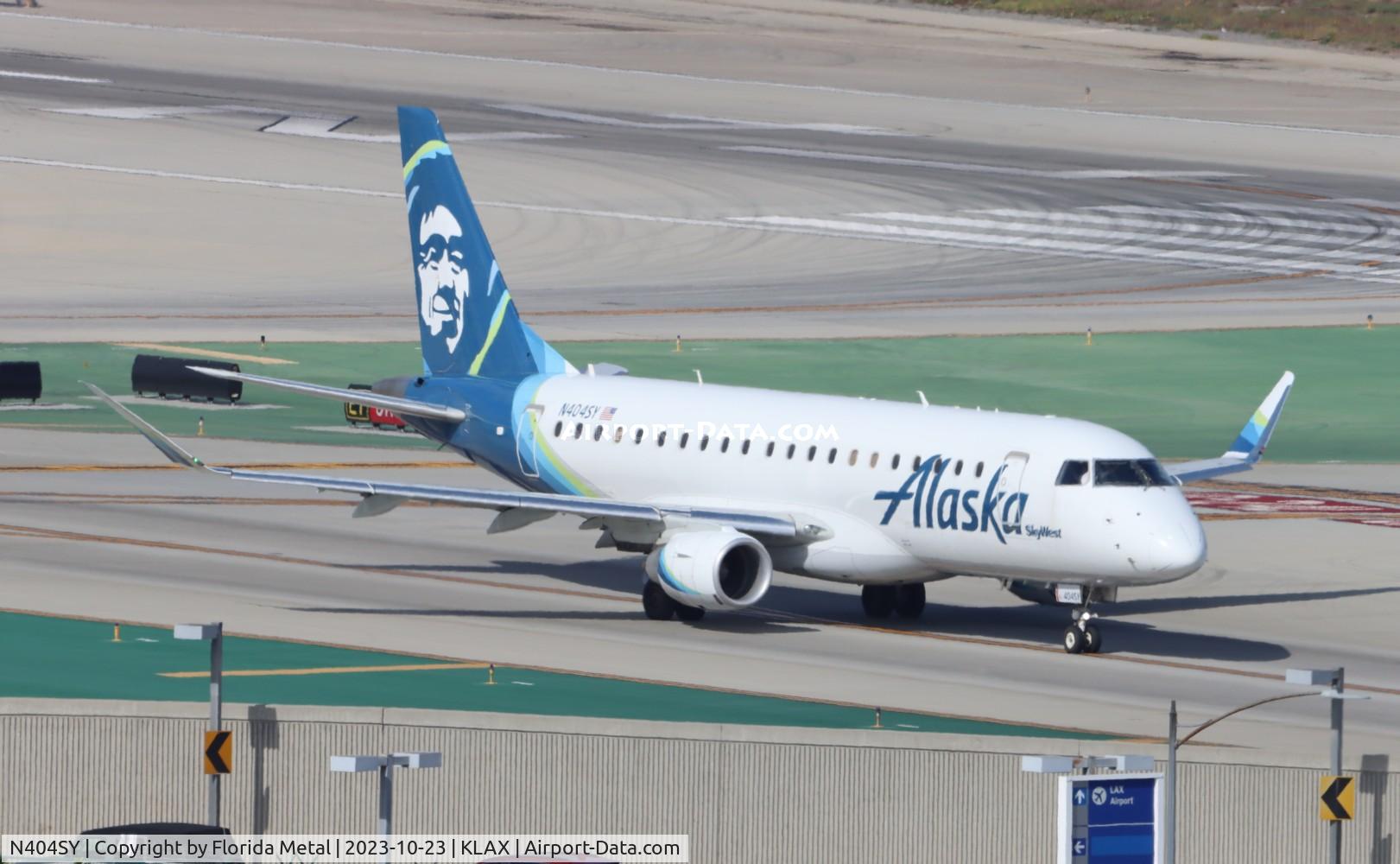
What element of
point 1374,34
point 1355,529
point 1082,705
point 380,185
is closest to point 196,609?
point 1082,705

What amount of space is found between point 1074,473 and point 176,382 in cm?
4165

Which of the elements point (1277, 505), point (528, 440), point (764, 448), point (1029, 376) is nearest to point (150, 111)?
point (1029, 376)

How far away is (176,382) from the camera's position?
7962 centimetres

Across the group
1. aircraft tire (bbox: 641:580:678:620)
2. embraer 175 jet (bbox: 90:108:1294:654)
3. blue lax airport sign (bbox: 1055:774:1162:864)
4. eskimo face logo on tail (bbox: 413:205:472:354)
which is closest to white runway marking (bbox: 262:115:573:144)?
eskimo face logo on tail (bbox: 413:205:472:354)

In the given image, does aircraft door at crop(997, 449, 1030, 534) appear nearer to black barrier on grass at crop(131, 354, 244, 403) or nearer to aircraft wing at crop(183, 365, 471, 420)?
aircraft wing at crop(183, 365, 471, 420)

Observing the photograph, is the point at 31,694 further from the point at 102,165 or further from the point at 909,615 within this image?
the point at 102,165

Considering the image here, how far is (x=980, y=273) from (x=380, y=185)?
3147cm

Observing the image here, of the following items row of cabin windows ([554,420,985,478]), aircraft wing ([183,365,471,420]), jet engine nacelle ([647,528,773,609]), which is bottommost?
jet engine nacelle ([647,528,773,609])

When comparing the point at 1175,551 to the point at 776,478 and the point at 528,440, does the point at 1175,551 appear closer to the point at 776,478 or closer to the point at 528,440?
the point at 776,478

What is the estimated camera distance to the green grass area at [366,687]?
126 feet

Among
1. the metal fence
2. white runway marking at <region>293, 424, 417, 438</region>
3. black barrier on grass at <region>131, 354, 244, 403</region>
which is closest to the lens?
the metal fence

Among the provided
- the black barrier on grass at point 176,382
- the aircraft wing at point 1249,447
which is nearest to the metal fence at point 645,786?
the aircraft wing at point 1249,447

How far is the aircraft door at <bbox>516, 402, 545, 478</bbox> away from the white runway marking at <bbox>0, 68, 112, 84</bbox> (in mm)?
102647

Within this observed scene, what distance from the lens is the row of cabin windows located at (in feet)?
152
